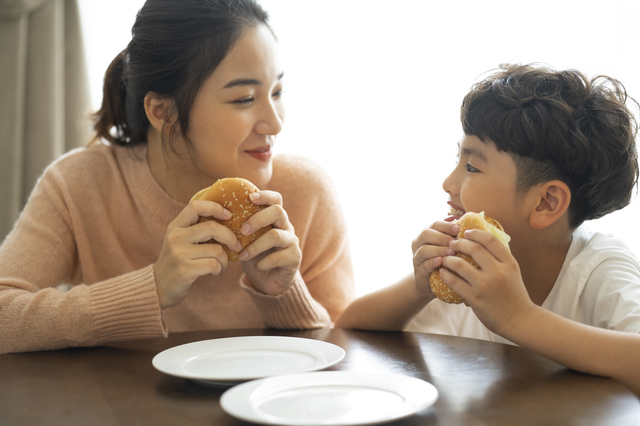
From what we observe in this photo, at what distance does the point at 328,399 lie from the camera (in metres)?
0.76

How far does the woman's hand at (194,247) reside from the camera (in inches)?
45.9

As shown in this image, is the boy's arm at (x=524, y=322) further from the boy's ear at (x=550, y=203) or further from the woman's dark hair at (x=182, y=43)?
the woman's dark hair at (x=182, y=43)

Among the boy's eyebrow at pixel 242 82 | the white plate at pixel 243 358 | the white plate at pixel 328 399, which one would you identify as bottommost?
the white plate at pixel 243 358

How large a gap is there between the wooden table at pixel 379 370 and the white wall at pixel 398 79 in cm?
121

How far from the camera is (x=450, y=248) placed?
1108 mm

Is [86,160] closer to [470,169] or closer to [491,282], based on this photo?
[470,169]

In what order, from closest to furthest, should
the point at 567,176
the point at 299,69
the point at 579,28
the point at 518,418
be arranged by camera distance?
the point at 518,418
the point at 567,176
the point at 579,28
the point at 299,69

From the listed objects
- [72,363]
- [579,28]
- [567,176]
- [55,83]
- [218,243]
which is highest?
[579,28]

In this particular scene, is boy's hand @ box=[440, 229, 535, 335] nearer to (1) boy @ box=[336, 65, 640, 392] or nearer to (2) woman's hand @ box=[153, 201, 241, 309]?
(1) boy @ box=[336, 65, 640, 392]

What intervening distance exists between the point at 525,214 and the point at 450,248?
312 mm

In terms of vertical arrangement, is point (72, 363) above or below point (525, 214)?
below

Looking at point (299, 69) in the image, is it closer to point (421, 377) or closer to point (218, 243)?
point (218, 243)

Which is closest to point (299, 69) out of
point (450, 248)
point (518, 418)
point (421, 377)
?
point (450, 248)

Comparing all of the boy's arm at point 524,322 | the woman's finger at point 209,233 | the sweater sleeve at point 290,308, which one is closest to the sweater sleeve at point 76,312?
the woman's finger at point 209,233
